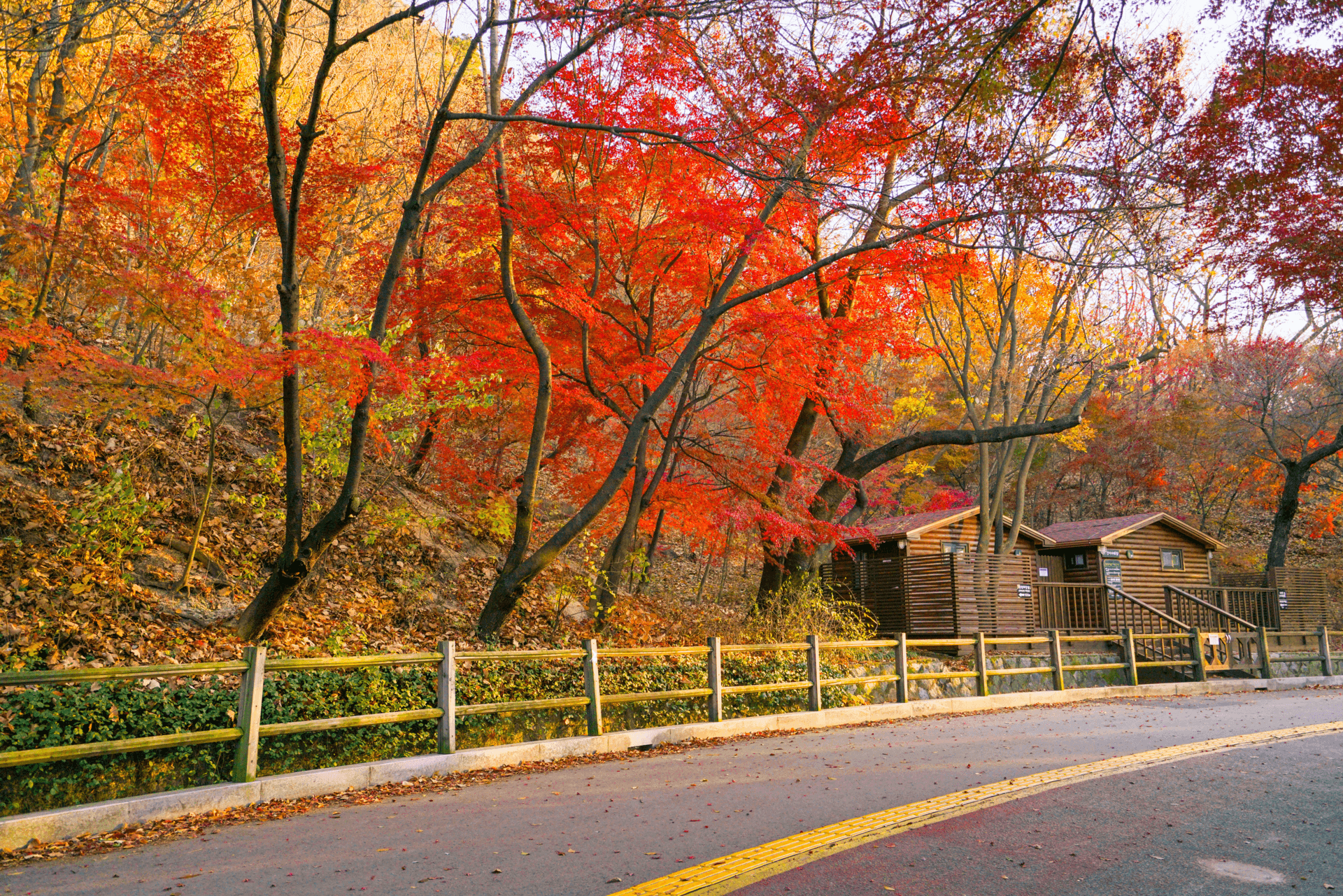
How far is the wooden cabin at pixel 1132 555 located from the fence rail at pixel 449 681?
26.7 ft

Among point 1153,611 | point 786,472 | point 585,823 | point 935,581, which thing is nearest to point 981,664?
point 935,581

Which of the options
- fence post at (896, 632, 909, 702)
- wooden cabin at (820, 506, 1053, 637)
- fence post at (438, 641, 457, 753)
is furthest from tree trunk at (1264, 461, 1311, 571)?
fence post at (438, 641, 457, 753)

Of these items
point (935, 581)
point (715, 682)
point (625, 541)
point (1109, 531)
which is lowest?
point (715, 682)

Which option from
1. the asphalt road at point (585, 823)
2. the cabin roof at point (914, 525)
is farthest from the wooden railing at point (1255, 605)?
the asphalt road at point (585, 823)

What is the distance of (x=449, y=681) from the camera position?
859 centimetres

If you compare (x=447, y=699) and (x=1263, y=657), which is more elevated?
(x=447, y=699)

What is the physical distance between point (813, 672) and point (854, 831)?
7.27 m

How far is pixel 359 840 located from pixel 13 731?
12.6 feet

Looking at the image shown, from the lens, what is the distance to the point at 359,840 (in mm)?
5707

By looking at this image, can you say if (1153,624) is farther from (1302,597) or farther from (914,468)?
(914,468)

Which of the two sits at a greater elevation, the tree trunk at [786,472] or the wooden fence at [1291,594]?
the tree trunk at [786,472]

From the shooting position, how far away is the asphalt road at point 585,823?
189 inches

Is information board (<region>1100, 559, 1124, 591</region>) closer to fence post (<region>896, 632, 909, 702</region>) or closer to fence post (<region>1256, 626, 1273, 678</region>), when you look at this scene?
fence post (<region>1256, 626, 1273, 678</region>)

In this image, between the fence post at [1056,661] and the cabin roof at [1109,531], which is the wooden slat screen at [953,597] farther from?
the cabin roof at [1109,531]
